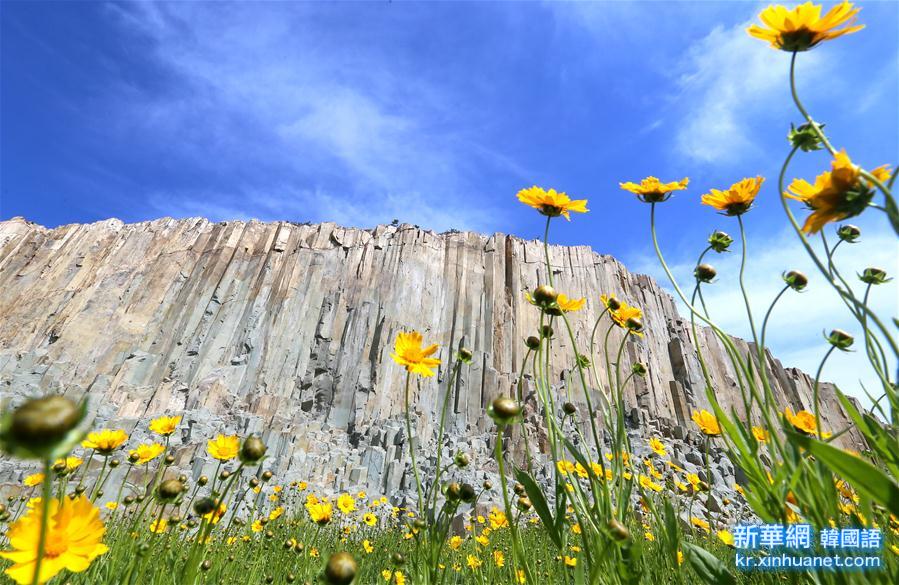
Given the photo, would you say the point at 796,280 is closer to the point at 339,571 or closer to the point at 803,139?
the point at 803,139

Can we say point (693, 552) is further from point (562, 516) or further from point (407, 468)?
point (407, 468)

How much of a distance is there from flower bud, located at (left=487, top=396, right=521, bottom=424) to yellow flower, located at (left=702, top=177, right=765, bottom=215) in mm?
946

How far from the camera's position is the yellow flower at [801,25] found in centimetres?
92

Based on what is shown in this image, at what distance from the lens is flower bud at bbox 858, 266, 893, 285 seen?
138cm

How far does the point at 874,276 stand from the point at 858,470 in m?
1.07

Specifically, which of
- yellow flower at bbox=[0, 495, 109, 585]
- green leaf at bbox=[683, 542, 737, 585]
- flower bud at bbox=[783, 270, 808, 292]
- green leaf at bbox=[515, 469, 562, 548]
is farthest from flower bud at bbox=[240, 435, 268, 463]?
flower bud at bbox=[783, 270, 808, 292]

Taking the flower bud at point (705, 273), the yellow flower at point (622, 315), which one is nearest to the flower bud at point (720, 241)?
the flower bud at point (705, 273)

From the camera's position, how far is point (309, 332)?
61.7 ft

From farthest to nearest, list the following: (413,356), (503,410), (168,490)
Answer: (413,356), (168,490), (503,410)

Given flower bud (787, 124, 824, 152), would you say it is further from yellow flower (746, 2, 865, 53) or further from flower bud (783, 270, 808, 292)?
flower bud (783, 270, 808, 292)

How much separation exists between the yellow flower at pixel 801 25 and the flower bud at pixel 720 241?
2.07 feet

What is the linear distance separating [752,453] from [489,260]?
68.7ft

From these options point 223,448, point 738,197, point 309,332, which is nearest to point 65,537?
point 223,448

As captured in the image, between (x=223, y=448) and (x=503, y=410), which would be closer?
(x=503, y=410)
